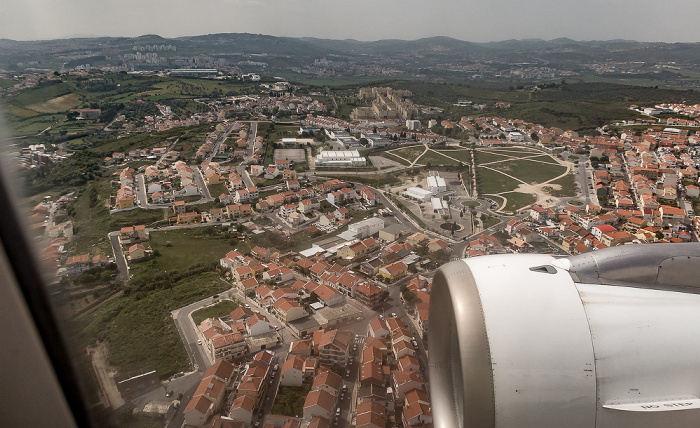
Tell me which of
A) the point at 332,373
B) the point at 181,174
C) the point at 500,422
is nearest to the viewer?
the point at 500,422

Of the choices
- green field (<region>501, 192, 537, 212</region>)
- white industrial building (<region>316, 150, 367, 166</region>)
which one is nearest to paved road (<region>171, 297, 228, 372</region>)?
green field (<region>501, 192, 537, 212</region>)

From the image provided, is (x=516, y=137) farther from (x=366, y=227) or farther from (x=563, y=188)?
(x=366, y=227)

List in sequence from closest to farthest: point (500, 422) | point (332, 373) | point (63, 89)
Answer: point (500, 422) → point (332, 373) → point (63, 89)

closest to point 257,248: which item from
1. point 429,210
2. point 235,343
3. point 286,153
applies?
point 235,343

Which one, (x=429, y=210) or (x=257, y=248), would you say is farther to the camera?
(x=429, y=210)

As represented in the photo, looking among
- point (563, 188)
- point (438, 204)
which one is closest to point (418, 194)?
point (438, 204)

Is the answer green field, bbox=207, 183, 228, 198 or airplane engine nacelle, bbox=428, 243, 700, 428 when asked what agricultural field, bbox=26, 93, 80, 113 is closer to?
green field, bbox=207, 183, 228, 198

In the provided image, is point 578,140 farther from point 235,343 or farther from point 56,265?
point 56,265
